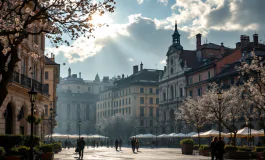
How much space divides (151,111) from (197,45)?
32.5 m

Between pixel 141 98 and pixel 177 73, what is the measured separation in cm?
2907

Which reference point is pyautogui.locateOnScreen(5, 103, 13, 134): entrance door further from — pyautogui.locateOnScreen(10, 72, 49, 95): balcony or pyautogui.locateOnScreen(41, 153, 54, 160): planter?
pyautogui.locateOnScreen(41, 153, 54, 160): planter

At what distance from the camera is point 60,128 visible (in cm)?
15938

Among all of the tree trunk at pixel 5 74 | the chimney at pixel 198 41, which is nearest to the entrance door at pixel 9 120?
the tree trunk at pixel 5 74

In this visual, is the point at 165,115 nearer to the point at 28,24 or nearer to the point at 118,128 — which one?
the point at 118,128

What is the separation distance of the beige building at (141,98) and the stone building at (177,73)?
16662mm

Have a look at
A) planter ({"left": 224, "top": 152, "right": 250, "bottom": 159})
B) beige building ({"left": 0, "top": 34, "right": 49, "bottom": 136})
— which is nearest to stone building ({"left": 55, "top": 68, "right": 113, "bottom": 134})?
beige building ({"left": 0, "top": 34, "right": 49, "bottom": 136})

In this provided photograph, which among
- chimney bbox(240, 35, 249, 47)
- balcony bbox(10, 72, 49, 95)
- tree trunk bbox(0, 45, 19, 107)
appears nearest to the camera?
tree trunk bbox(0, 45, 19, 107)

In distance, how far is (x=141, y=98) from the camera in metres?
119

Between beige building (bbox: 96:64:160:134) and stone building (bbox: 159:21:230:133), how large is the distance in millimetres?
16662

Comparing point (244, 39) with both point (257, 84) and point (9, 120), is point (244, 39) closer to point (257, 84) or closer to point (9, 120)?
point (257, 84)

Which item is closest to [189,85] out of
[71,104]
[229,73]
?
[229,73]

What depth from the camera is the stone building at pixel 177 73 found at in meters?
88.4

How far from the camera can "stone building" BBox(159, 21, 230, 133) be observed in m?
88.4
